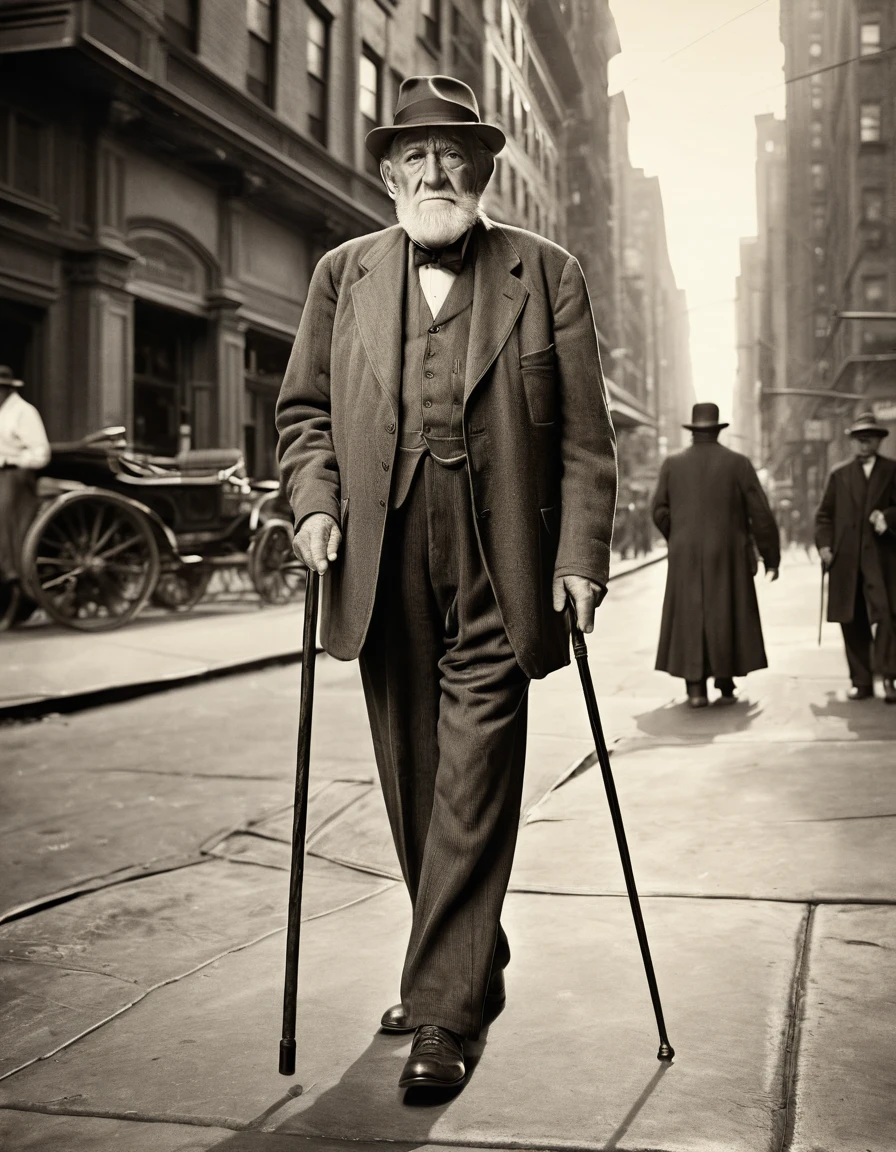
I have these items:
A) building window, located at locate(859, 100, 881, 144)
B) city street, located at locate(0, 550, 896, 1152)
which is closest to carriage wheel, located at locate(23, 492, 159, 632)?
city street, located at locate(0, 550, 896, 1152)

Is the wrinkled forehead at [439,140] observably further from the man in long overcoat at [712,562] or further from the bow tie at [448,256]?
the man in long overcoat at [712,562]

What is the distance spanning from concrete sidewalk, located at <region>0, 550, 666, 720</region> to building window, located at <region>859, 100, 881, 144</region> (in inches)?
1685

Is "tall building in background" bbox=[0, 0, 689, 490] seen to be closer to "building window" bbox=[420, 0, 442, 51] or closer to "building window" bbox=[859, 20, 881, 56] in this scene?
"building window" bbox=[420, 0, 442, 51]

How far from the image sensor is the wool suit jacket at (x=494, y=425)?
2770mm

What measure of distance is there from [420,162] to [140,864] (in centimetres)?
257

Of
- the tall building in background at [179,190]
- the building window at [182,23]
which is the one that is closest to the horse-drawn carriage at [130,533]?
the tall building in background at [179,190]

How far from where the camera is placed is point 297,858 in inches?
107

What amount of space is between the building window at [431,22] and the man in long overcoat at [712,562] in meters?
20.2

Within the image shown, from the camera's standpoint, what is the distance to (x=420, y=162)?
2906 mm

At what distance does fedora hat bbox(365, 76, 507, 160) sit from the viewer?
2.83 m

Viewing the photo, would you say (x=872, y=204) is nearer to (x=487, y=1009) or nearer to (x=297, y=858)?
(x=487, y=1009)

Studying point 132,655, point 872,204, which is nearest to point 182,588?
point 132,655

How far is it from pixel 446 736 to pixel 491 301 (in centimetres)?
92

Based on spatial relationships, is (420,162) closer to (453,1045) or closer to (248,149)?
(453,1045)
